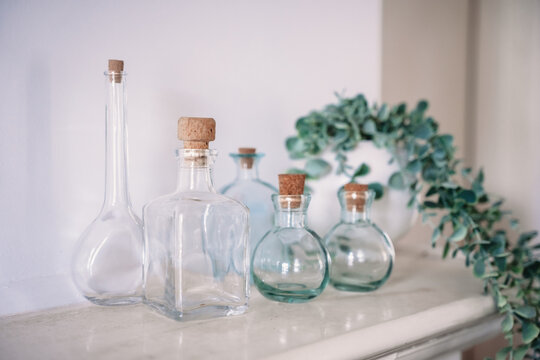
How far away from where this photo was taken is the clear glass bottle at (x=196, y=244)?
0.52 m

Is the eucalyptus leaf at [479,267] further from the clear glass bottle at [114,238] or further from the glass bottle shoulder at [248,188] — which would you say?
the clear glass bottle at [114,238]

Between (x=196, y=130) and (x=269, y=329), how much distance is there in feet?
0.73

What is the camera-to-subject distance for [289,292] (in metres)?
0.58

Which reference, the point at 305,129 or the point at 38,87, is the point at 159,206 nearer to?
the point at 38,87

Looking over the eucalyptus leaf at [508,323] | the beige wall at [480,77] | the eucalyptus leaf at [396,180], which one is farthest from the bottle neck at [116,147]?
the beige wall at [480,77]

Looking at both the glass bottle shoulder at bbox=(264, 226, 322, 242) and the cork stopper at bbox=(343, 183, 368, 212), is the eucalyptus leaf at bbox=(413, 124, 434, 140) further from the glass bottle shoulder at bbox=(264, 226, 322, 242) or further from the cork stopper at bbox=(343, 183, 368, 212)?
the glass bottle shoulder at bbox=(264, 226, 322, 242)

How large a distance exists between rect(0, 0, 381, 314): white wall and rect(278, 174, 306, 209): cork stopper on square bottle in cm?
20

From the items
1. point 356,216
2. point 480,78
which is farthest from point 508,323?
point 480,78

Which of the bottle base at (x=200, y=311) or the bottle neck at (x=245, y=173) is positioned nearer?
the bottle base at (x=200, y=311)

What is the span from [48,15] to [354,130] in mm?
449

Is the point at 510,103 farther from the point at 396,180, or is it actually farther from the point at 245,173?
the point at 245,173

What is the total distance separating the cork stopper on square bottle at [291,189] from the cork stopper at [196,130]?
0.11 meters

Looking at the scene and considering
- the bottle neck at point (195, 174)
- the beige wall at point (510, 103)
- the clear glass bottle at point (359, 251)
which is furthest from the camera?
the beige wall at point (510, 103)

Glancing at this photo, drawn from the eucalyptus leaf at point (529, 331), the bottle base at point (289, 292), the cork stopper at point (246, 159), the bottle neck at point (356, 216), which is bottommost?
the eucalyptus leaf at point (529, 331)
